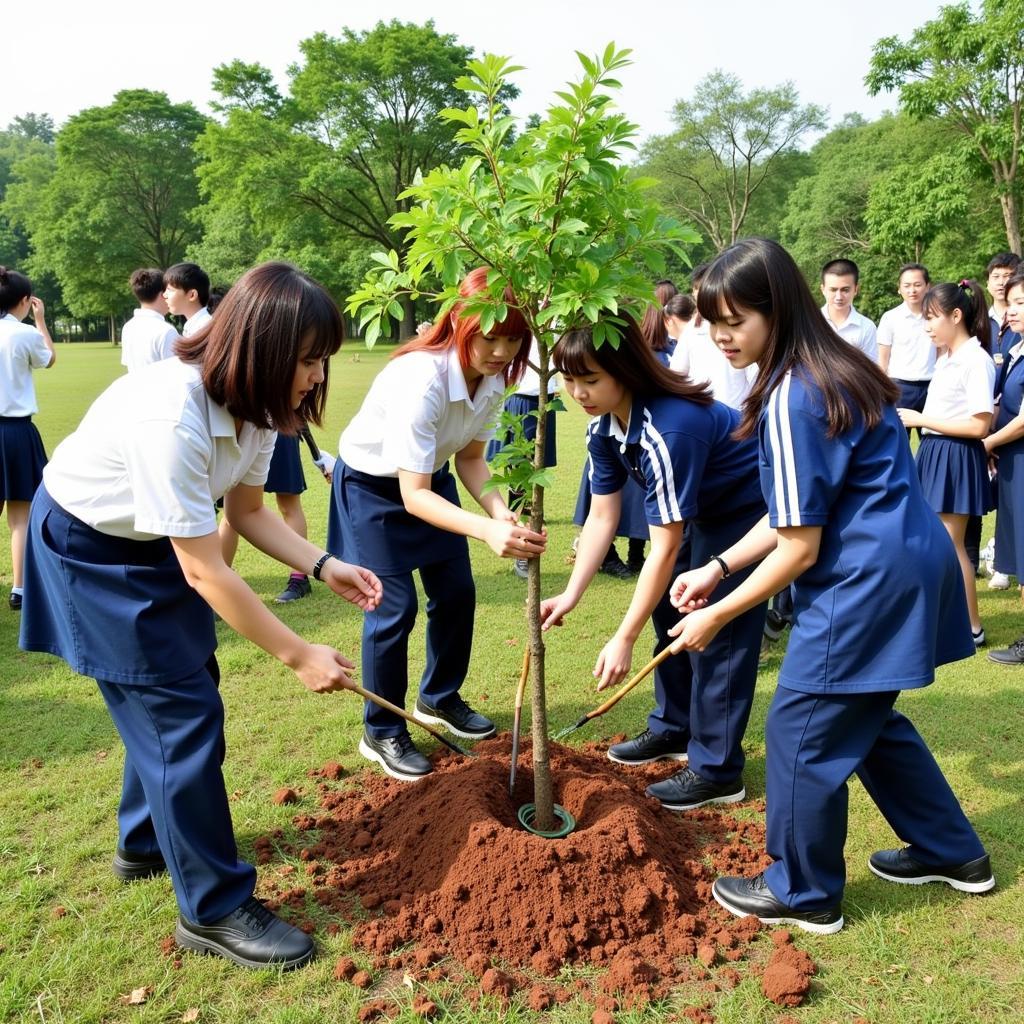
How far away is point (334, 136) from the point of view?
38.4 metres

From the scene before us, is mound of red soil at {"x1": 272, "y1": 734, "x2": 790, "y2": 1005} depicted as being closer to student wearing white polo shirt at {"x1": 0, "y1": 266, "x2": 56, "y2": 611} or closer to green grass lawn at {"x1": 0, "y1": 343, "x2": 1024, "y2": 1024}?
green grass lawn at {"x1": 0, "y1": 343, "x2": 1024, "y2": 1024}

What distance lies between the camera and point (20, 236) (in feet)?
206

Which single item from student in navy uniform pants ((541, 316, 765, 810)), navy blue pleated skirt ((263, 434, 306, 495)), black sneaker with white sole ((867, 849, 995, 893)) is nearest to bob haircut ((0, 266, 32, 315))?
navy blue pleated skirt ((263, 434, 306, 495))

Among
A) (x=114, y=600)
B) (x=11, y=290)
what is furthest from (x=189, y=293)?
(x=114, y=600)

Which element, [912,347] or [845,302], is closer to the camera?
[845,302]

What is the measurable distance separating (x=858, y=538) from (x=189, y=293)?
17.5 feet

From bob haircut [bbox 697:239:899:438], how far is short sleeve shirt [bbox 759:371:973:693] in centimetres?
6

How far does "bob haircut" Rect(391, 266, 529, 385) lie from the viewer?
2770 mm

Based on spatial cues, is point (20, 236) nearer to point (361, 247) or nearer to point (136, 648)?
point (361, 247)

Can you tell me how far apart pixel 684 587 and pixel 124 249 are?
5047 centimetres

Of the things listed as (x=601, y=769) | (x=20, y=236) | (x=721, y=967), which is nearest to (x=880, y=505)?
(x=721, y=967)

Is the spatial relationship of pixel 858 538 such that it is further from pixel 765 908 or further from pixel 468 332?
pixel 468 332

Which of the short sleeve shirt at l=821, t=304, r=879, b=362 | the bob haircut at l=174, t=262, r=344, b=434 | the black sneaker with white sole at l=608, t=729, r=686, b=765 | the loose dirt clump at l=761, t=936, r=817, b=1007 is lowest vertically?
the loose dirt clump at l=761, t=936, r=817, b=1007

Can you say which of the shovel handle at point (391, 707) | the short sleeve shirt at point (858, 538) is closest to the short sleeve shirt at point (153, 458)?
the shovel handle at point (391, 707)
